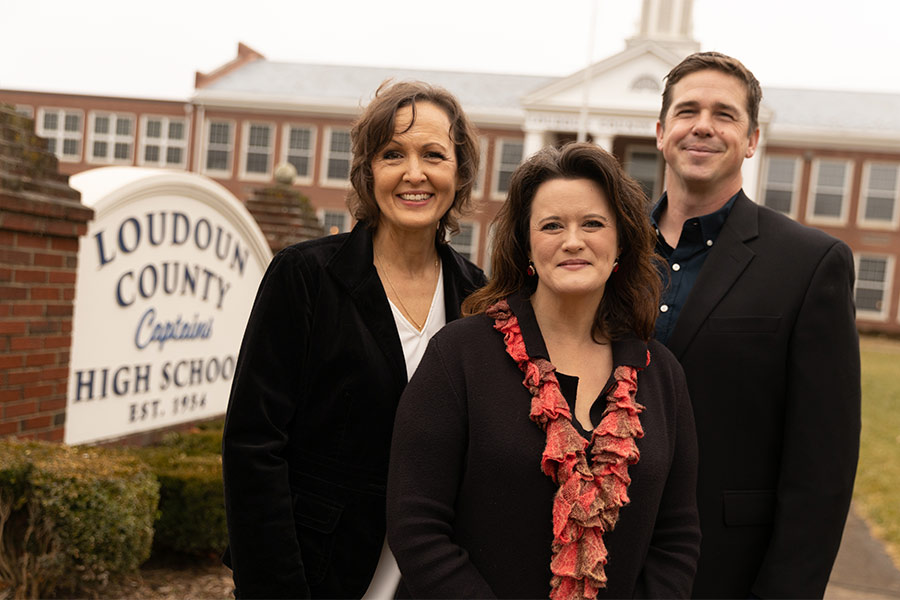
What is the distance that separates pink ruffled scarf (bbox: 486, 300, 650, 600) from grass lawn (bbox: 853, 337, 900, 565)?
186 inches

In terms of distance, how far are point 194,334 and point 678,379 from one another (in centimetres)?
417

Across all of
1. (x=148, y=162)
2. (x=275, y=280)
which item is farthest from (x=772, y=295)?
(x=148, y=162)

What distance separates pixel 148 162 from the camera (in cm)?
3275

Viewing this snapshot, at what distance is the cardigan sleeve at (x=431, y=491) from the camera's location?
1.79 meters

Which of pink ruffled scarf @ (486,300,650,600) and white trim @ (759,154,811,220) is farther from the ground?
white trim @ (759,154,811,220)

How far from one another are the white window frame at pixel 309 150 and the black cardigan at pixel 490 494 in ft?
97.6

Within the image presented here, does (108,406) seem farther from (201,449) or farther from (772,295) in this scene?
(772,295)

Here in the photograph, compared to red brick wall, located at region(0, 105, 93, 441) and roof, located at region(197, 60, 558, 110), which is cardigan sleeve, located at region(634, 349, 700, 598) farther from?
roof, located at region(197, 60, 558, 110)

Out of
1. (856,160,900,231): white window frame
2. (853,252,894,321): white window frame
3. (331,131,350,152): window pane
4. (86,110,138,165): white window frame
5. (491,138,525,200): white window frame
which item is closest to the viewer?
(856,160,900,231): white window frame

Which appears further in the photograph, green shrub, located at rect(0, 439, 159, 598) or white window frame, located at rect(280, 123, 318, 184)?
white window frame, located at rect(280, 123, 318, 184)

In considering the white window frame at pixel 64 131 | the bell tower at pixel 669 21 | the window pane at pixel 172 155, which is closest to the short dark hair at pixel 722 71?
the bell tower at pixel 669 21

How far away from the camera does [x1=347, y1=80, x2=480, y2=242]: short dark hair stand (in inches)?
88.5

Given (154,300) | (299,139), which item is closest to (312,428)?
(154,300)

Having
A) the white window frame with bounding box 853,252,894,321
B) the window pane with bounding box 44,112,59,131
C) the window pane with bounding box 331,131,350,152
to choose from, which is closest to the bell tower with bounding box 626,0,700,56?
the white window frame with bounding box 853,252,894,321
